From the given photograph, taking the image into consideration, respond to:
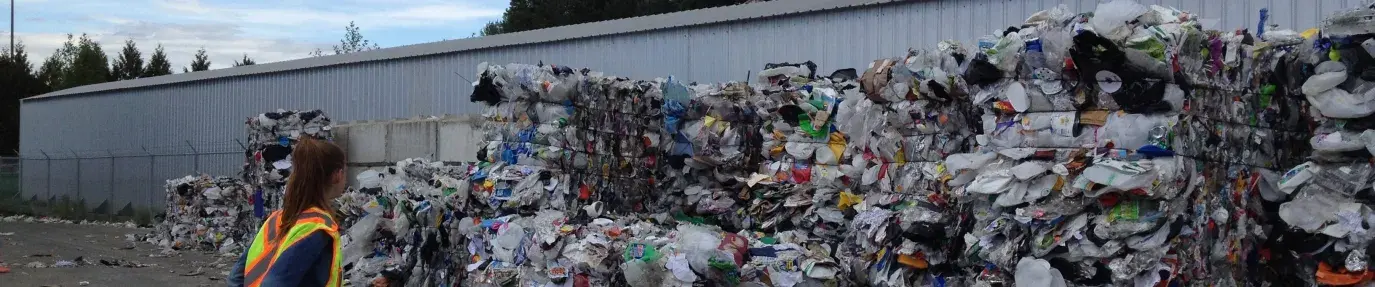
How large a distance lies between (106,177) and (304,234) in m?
21.4

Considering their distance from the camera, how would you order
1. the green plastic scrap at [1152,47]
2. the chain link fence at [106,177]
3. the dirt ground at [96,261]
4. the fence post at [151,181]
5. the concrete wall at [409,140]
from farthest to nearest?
1. the fence post at [151,181]
2. the chain link fence at [106,177]
3. the concrete wall at [409,140]
4. the dirt ground at [96,261]
5. the green plastic scrap at [1152,47]

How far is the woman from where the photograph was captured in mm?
2645

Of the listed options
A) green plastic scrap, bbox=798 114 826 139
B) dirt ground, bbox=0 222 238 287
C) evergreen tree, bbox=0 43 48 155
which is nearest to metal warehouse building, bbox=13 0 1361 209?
dirt ground, bbox=0 222 238 287

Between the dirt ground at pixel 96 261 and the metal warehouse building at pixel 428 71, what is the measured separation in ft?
9.11

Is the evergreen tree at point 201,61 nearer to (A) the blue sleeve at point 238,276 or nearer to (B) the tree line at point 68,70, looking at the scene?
(B) the tree line at point 68,70

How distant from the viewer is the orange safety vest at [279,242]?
2.66 meters

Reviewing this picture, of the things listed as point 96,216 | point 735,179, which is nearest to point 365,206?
point 735,179

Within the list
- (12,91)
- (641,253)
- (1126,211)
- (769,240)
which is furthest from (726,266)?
(12,91)

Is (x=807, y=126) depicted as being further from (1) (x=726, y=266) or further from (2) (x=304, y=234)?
(2) (x=304, y=234)

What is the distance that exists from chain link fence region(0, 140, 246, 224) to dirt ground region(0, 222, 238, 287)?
207 cm

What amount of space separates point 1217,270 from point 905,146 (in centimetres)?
157

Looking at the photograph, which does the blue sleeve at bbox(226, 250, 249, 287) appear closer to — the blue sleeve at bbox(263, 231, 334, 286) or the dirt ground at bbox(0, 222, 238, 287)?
the blue sleeve at bbox(263, 231, 334, 286)

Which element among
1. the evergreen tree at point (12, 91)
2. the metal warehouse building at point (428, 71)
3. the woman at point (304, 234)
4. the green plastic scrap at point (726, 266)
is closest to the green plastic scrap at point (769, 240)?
the green plastic scrap at point (726, 266)

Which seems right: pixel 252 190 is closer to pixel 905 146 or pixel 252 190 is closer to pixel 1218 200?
pixel 905 146
